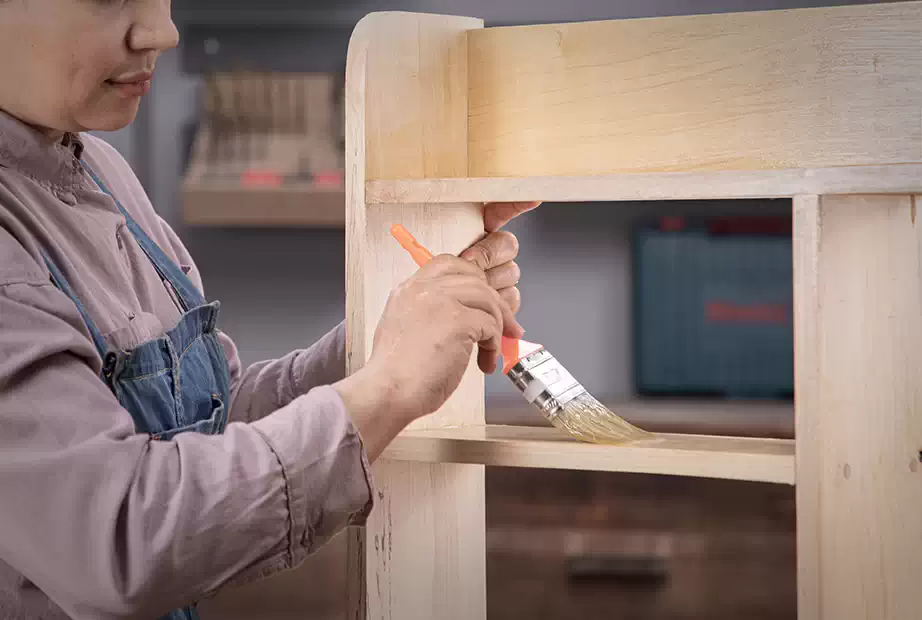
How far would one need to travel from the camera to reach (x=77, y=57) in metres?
1.07

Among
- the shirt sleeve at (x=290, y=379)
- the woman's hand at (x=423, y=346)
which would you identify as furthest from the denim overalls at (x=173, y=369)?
the woman's hand at (x=423, y=346)

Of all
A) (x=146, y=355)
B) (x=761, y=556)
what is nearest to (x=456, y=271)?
(x=146, y=355)

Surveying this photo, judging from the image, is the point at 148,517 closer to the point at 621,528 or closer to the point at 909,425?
Answer: the point at 909,425

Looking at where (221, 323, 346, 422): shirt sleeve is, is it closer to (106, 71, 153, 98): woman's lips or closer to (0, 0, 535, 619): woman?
(0, 0, 535, 619): woman

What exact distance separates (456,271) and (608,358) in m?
2.47

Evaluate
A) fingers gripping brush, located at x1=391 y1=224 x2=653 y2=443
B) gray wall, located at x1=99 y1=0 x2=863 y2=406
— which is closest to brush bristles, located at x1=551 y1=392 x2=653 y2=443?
fingers gripping brush, located at x1=391 y1=224 x2=653 y2=443

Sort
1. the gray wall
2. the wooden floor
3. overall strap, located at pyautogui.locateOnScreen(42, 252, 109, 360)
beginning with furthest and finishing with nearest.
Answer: the gray wall, the wooden floor, overall strap, located at pyautogui.locateOnScreen(42, 252, 109, 360)

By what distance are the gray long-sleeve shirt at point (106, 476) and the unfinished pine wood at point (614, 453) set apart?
23 centimetres

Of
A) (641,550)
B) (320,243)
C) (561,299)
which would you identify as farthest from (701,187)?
(320,243)

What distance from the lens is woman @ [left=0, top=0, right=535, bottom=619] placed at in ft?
3.13

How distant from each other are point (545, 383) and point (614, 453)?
149 millimetres

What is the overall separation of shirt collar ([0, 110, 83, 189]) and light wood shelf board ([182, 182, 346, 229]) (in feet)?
5.86

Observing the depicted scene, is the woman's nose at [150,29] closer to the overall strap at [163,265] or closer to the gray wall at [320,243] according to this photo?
the overall strap at [163,265]

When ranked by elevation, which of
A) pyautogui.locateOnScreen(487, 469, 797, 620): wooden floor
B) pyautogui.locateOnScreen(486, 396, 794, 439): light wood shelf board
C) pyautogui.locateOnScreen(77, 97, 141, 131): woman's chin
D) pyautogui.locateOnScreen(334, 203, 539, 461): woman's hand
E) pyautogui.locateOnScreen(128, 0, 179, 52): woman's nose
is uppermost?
pyautogui.locateOnScreen(128, 0, 179, 52): woman's nose
